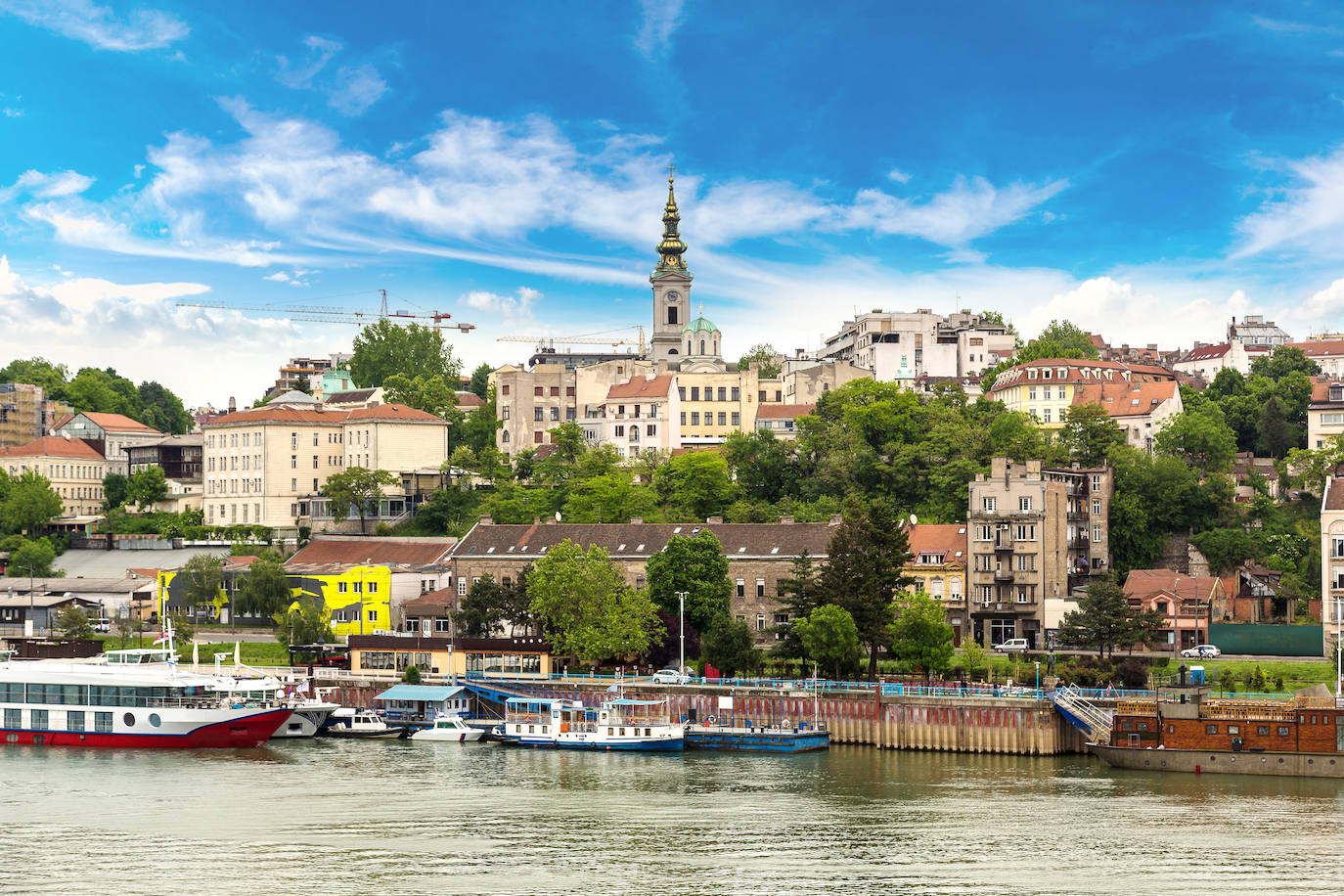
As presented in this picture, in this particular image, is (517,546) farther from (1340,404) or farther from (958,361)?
(958,361)

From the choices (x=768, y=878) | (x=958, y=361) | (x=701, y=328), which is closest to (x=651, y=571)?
(x=768, y=878)

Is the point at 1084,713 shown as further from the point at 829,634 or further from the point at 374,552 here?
the point at 374,552

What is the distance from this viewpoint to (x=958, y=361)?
151250 millimetres

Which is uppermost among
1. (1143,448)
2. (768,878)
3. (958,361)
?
(958,361)

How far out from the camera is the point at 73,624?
3588 inches

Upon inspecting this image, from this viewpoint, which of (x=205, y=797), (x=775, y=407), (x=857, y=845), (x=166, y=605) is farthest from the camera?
(x=775, y=407)

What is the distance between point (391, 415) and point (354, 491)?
34.4 ft

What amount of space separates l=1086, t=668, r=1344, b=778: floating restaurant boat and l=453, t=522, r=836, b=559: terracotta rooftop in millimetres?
24544

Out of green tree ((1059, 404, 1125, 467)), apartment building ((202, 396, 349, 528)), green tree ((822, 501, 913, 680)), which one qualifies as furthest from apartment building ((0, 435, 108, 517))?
green tree ((822, 501, 913, 680))

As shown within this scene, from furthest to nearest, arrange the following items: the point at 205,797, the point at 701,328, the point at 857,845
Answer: the point at 701,328
the point at 205,797
the point at 857,845

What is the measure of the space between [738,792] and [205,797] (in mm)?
18170

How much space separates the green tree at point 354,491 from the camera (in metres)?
114

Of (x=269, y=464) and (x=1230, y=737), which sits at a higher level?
(x=269, y=464)

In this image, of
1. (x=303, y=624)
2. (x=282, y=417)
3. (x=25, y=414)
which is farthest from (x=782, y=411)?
(x=25, y=414)
